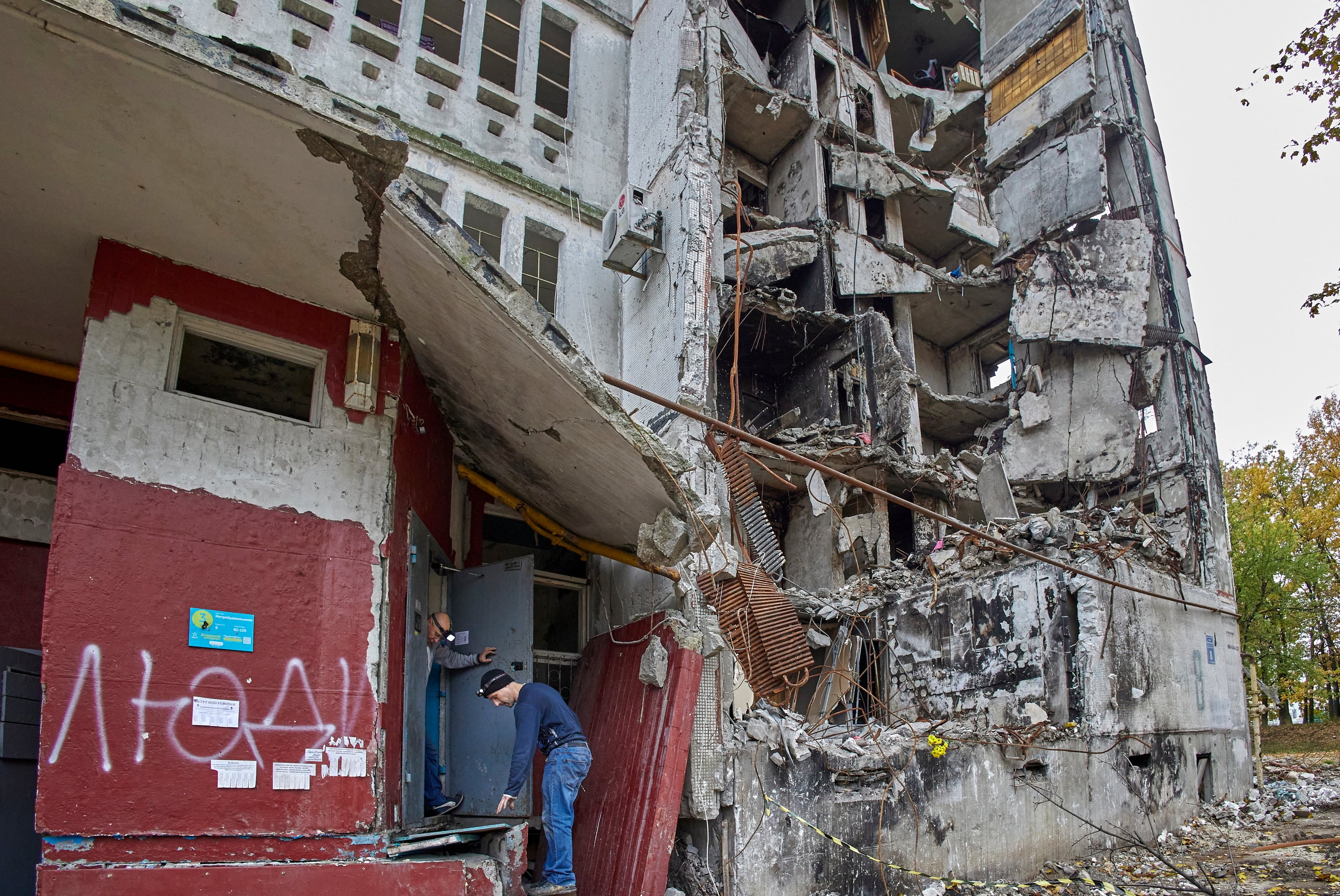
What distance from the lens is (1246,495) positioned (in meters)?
29.2

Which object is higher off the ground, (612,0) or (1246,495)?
(612,0)

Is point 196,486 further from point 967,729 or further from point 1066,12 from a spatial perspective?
point 1066,12

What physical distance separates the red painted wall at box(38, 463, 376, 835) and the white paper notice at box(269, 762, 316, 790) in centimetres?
3

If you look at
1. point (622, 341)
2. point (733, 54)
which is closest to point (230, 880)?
point (622, 341)

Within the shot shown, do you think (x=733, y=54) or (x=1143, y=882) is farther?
(x=733, y=54)

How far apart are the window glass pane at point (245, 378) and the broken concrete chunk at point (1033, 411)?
17568mm

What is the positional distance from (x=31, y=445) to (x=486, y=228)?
16.5 feet

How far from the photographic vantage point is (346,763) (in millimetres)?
5352

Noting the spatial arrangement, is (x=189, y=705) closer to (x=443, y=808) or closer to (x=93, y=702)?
(x=93, y=702)

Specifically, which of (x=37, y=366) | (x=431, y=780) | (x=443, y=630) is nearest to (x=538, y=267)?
(x=443, y=630)

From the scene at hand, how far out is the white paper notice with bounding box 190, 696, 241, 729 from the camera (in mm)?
4969

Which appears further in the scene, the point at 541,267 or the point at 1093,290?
the point at 1093,290

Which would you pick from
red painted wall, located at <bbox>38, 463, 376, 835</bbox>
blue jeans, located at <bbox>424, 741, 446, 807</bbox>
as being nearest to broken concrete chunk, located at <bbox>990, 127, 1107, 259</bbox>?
blue jeans, located at <bbox>424, 741, 446, 807</bbox>

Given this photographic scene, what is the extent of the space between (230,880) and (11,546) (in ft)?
12.8
